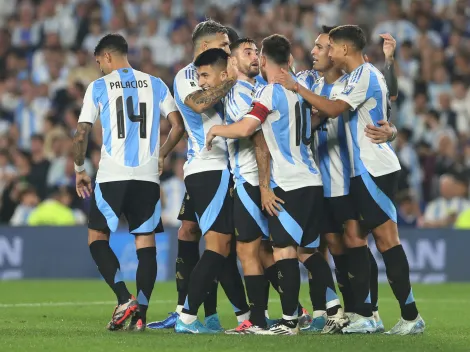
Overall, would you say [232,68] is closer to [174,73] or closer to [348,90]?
[348,90]

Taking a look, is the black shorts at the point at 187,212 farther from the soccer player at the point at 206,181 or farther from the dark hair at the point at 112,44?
the dark hair at the point at 112,44

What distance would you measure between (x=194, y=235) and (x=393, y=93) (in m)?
2.08

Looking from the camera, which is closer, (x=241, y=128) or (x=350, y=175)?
(x=241, y=128)

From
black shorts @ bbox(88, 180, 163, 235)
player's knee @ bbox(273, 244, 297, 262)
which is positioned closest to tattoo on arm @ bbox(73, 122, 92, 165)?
black shorts @ bbox(88, 180, 163, 235)

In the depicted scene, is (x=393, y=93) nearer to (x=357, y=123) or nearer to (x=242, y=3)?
(x=357, y=123)

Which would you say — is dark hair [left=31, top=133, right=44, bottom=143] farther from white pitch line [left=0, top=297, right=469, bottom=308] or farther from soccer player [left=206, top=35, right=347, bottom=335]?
soccer player [left=206, top=35, right=347, bottom=335]

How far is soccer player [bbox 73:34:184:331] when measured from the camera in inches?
356

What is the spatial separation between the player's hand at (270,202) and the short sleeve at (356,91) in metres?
0.90

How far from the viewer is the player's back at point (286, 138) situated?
8.46 meters

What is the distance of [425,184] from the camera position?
17.8 metres

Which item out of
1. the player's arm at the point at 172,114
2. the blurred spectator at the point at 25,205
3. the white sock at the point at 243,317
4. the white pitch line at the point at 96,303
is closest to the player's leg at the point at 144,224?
the player's arm at the point at 172,114

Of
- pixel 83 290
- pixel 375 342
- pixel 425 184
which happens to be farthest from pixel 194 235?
pixel 425 184

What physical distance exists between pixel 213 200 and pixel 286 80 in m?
1.12

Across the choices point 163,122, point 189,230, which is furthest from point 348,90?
point 163,122
